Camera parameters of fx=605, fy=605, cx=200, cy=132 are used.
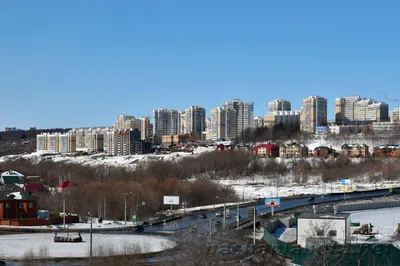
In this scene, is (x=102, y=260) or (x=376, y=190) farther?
(x=376, y=190)

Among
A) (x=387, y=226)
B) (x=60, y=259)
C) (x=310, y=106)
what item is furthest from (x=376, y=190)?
(x=310, y=106)

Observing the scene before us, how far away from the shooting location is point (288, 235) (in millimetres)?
29047

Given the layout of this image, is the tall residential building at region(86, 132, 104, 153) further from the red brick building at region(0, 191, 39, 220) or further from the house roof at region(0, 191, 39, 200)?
the red brick building at region(0, 191, 39, 220)

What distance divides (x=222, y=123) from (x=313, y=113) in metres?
21.6

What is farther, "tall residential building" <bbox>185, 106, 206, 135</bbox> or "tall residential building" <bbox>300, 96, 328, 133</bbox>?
"tall residential building" <bbox>185, 106, 206, 135</bbox>

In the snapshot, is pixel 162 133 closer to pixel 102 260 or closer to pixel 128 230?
pixel 128 230

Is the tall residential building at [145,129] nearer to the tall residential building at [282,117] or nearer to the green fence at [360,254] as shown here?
the tall residential building at [282,117]

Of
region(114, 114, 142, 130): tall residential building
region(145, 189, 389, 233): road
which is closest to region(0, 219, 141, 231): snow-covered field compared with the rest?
region(145, 189, 389, 233): road

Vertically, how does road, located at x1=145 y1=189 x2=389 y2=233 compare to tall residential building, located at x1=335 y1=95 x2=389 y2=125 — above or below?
below

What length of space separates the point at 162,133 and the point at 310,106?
4878 cm

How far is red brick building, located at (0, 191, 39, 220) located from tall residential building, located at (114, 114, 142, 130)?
375ft

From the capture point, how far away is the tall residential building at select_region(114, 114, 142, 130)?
501ft

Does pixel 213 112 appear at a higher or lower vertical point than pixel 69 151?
higher

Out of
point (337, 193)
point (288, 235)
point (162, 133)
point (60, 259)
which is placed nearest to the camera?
point (60, 259)
